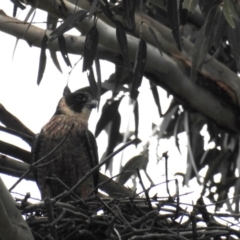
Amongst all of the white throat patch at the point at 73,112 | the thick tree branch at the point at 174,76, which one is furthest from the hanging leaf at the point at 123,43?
the white throat patch at the point at 73,112

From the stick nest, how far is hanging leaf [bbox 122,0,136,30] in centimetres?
75

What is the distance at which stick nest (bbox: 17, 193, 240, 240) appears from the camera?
3.37 m

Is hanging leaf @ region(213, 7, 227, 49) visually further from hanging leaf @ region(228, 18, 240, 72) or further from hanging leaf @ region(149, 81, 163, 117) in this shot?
hanging leaf @ region(149, 81, 163, 117)

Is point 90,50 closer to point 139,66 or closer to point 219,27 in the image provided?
point 139,66

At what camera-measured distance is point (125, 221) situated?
11.2 ft

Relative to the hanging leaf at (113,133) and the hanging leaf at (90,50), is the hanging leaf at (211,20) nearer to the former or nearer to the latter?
the hanging leaf at (90,50)

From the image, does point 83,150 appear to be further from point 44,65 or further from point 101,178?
point 44,65

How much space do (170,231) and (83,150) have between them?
1606mm

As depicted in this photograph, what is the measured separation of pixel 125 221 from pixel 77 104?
→ 216cm

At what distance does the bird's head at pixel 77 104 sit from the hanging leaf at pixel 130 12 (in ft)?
5.33

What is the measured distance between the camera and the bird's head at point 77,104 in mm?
5406

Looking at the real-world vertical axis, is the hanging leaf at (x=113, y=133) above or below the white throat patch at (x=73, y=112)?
above

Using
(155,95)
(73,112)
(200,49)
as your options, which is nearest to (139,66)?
(200,49)

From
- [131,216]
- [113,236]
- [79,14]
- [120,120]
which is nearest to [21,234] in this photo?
[113,236]
